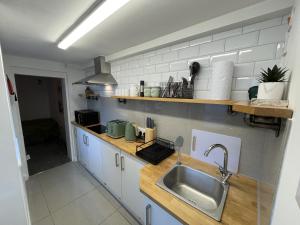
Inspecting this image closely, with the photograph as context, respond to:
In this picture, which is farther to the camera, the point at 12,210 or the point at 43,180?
the point at 43,180

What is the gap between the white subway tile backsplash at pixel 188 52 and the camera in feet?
4.05

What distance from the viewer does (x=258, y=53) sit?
94cm

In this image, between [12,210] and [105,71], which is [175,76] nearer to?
[105,71]

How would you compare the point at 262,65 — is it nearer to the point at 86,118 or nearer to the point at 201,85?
the point at 201,85

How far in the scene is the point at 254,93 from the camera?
2.89 ft

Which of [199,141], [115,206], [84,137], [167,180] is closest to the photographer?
[167,180]

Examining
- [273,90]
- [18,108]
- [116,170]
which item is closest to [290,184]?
[273,90]

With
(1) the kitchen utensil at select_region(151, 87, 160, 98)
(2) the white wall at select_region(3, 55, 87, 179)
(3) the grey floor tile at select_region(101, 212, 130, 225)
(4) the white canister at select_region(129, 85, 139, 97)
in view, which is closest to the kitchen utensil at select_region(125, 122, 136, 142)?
(4) the white canister at select_region(129, 85, 139, 97)

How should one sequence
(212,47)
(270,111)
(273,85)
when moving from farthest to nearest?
(212,47) → (273,85) → (270,111)

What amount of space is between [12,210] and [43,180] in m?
1.94

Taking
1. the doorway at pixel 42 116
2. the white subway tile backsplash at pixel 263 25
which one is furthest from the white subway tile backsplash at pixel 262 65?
the doorway at pixel 42 116

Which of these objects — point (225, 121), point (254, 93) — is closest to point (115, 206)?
point (225, 121)

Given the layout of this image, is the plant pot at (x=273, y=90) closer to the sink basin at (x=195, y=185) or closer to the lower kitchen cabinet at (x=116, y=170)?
the sink basin at (x=195, y=185)

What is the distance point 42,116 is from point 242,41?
574cm
